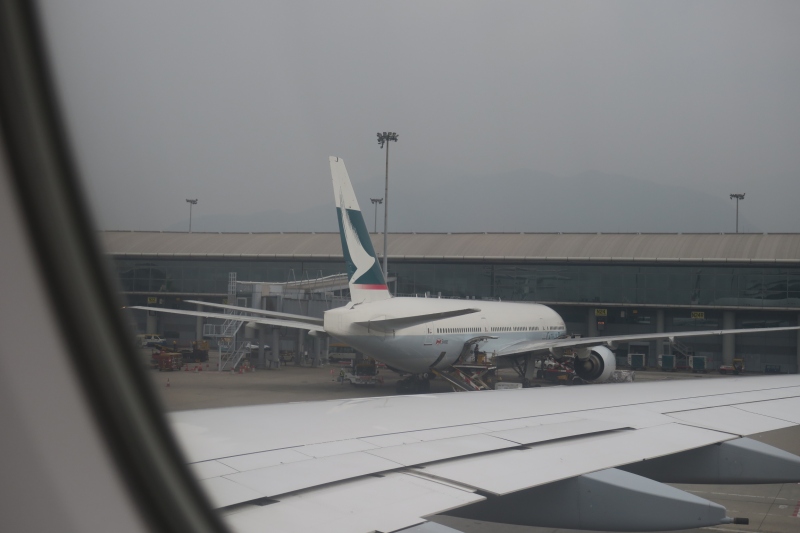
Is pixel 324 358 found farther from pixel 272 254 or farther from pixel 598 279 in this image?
pixel 598 279

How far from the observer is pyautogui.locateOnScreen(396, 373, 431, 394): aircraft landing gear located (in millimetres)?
22859

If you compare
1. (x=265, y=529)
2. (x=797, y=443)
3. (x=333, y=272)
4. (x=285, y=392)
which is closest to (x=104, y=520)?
(x=265, y=529)

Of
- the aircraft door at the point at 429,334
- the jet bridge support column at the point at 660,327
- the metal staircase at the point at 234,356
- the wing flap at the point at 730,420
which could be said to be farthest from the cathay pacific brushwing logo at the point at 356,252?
the jet bridge support column at the point at 660,327

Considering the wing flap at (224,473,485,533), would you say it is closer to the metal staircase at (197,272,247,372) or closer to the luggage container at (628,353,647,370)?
the metal staircase at (197,272,247,372)

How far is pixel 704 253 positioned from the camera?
35375mm

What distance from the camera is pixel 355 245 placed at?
2039 centimetres

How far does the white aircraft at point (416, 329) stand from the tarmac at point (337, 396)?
179 centimetres

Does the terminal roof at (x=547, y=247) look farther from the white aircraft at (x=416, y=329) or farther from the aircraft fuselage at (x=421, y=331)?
the aircraft fuselage at (x=421, y=331)

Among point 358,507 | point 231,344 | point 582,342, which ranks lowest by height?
point 231,344

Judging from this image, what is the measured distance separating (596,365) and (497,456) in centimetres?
1956

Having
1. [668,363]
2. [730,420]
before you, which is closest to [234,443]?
[730,420]

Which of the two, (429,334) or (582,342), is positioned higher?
(429,334)

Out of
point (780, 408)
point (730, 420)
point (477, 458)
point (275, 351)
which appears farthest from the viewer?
point (275, 351)

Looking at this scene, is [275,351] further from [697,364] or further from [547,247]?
[697,364]
